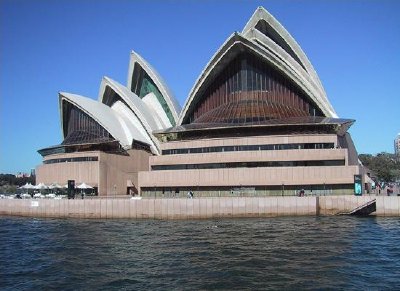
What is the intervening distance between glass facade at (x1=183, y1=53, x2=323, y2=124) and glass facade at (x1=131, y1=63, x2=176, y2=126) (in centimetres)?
1054

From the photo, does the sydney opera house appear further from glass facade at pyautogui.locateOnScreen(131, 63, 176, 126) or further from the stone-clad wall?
the stone-clad wall

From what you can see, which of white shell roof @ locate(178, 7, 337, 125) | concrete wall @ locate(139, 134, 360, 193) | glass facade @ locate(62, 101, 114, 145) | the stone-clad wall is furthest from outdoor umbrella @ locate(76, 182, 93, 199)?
white shell roof @ locate(178, 7, 337, 125)

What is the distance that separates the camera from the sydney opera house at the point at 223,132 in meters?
50.6

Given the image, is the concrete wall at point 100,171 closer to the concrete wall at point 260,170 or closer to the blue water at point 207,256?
the concrete wall at point 260,170

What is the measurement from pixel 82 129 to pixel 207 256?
171 ft

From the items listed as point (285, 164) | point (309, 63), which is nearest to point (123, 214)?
point (285, 164)

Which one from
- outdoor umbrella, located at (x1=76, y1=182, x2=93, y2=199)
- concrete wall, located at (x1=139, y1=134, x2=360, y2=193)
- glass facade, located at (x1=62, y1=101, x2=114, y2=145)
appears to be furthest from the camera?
glass facade, located at (x1=62, y1=101, x2=114, y2=145)

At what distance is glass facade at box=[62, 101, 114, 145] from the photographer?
69375mm

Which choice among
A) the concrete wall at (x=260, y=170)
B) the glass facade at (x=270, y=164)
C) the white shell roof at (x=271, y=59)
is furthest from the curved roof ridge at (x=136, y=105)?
the glass facade at (x=270, y=164)

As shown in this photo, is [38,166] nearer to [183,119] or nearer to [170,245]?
[183,119]

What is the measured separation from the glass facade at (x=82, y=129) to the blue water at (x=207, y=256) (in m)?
31.2

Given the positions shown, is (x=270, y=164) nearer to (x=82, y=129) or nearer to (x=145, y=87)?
(x=82, y=129)

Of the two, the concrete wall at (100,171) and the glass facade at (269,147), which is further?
the concrete wall at (100,171)

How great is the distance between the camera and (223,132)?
56812 millimetres
